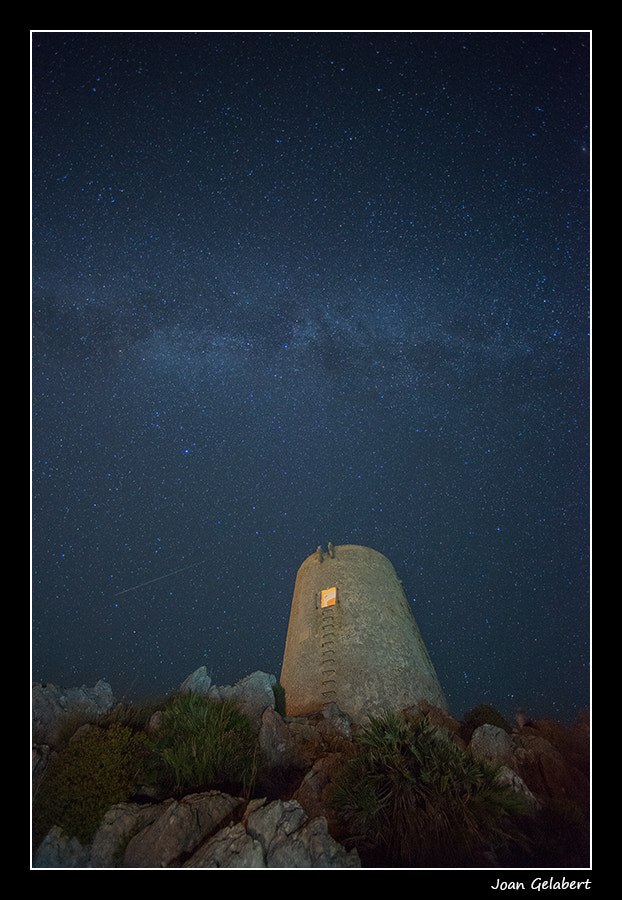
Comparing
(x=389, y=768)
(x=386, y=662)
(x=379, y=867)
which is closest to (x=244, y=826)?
(x=379, y=867)

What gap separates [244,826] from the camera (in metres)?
7.70

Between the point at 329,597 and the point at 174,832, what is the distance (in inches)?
517

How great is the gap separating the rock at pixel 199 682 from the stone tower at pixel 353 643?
3.51 meters

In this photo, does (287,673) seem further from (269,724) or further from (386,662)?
(269,724)

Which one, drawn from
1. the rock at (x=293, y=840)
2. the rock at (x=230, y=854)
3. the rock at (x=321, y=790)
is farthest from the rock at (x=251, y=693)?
the rock at (x=230, y=854)

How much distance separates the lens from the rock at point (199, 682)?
15.8m

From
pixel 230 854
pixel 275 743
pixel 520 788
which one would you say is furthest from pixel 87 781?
pixel 520 788

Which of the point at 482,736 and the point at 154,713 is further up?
the point at 154,713

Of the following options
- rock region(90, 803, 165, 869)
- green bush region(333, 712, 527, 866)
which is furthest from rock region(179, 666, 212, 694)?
green bush region(333, 712, 527, 866)

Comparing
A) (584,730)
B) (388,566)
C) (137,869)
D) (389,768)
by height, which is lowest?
(584,730)

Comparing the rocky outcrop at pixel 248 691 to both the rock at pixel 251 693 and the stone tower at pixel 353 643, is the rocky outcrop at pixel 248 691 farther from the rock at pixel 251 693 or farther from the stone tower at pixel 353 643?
the stone tower at pixel 353 643

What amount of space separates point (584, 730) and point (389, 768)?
9420mm

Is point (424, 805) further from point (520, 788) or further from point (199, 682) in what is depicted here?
point (199, 682)

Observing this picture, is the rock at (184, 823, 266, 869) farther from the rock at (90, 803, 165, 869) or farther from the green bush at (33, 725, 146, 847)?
the green bush at (33, 725, 146, 847)
